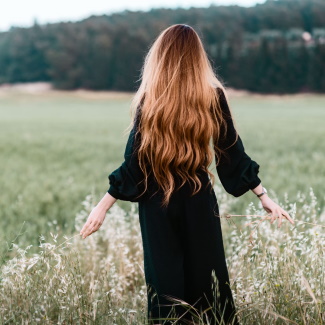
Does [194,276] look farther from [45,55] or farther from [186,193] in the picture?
[45,55]

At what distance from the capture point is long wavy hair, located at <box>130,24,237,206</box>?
2.86 meters

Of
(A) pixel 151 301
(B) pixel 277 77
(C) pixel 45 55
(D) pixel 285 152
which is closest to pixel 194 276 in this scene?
(A) pixel 151 301

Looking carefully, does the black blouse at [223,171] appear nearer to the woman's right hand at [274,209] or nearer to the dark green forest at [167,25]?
the woman's right hand at [274,209]

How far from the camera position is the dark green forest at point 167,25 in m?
78.4

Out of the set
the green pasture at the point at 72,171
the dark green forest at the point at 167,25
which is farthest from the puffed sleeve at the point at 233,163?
the dark green forest at the point at 167,25

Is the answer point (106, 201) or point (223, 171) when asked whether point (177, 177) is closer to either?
point (223, 171)

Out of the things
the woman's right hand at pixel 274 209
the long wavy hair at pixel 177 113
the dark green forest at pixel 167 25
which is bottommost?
the dark green forest at pixel 167 25

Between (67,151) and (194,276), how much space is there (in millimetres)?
13804

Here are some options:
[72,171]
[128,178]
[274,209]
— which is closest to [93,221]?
[128,178]

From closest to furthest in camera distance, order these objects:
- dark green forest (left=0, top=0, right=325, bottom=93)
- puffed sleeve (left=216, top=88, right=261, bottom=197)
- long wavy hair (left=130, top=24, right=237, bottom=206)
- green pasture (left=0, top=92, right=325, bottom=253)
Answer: long wavy hair (left=130, top=24, right=237, bottom=206)
puffed sleeve (left=216, top=88, right=261, bottom=197)
green pasture (left=0, top=92, right=325, bottom=253)
dark green forest (left=0, top=0, right=325, bottom=93)

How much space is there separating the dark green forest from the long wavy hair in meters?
72.3

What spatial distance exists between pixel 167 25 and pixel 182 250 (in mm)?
88077

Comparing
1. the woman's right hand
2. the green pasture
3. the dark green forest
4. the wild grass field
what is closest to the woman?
the woman's right hand

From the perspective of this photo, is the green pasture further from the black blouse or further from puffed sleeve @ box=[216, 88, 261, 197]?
puffed sleeve @ box=[216, 88, 261, 197]
